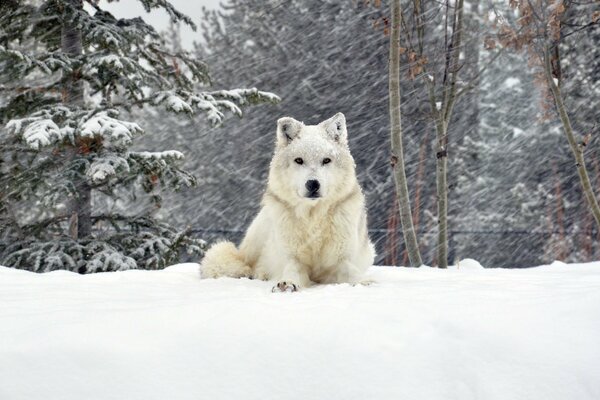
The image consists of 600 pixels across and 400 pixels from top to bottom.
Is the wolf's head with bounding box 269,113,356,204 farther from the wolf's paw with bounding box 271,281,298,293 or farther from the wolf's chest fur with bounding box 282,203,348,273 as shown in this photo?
the wolf's paw with bounding box 271,281,298,293

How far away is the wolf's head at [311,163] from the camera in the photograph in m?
3.70

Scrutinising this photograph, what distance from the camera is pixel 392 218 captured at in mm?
15859

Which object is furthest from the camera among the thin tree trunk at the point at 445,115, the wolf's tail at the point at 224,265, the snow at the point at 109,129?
the snow at the point at 109,129

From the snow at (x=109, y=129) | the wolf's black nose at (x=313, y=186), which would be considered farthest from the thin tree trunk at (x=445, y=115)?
the snow at (x=109, y=129)


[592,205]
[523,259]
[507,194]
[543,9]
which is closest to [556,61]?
[543,9]

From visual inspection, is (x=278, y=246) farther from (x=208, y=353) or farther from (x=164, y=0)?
(x=164, y=0)

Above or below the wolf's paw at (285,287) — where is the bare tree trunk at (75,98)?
above

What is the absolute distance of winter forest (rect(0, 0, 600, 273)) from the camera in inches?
253

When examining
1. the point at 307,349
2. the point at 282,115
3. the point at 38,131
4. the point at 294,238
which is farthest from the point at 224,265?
the point at 282,115

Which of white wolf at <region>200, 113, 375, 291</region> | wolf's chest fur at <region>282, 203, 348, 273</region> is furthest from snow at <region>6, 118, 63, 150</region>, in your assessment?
wolf's chest fur at <region>282, 203, 348, 273</region>

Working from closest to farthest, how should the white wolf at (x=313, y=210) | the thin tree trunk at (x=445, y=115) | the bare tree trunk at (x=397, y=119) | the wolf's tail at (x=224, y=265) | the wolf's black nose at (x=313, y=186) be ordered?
the wolf's black nose at (x=313, y=186) → the white wolf at (x=313, y=210) → the wolf's tail at (x=224, y=265) → the bare tree trunk at (x=397, y=119) → the thin tree trunk at (x=445, y=115)

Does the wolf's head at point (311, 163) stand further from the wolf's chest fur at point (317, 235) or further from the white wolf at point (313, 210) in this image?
the wolf's chest fur at point (317, 235)

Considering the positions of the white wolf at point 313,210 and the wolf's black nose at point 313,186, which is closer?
the wolf's black nose at point 313,186

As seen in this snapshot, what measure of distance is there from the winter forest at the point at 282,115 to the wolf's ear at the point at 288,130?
7.72ft
